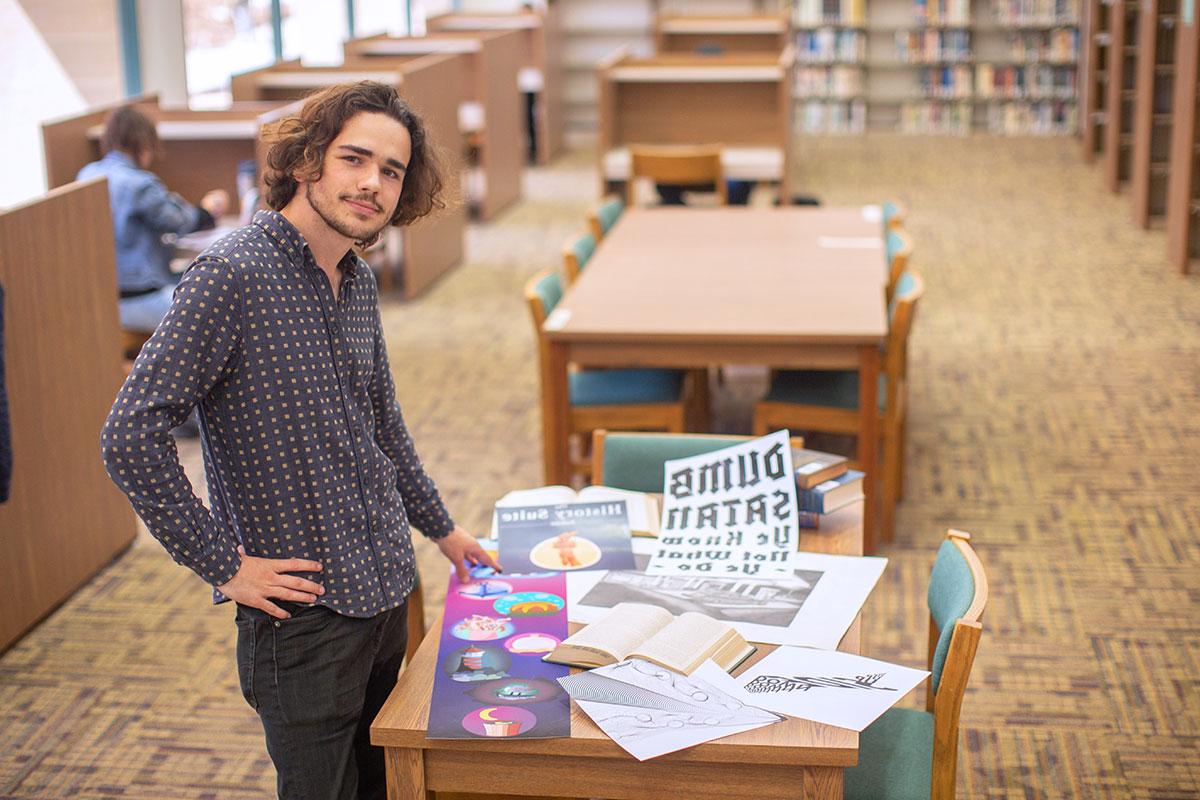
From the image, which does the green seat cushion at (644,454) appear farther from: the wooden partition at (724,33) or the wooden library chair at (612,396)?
the wooden partition at (724,33)

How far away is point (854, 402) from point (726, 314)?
496 mm

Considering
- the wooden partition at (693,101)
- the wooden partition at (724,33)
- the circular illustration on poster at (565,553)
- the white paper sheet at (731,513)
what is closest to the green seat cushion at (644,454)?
the white paper sheet at (731,513)

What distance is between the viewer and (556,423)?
162 inches

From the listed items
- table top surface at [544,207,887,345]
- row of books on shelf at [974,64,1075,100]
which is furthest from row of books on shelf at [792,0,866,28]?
table top surface at [544,207,887,345]

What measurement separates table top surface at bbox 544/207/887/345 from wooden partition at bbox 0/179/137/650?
4.48 ft

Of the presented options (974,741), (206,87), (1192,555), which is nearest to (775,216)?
(1192,555)

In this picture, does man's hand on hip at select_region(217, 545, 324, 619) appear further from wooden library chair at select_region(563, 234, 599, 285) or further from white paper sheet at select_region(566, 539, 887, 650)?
wooden library chair at select_region(563, 234, 599, 285)

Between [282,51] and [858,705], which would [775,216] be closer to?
[858,705]

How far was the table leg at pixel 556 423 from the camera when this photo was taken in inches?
159

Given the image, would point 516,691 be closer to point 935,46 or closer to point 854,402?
point 854,402

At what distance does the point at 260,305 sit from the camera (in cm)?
176

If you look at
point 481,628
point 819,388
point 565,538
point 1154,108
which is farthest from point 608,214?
point 1154,108

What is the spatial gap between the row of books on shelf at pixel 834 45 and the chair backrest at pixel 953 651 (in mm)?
11402

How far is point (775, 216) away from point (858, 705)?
408cm
